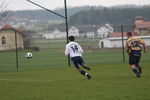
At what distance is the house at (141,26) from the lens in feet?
112

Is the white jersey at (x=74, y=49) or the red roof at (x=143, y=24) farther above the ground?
the red roof at (x=143, y=24)

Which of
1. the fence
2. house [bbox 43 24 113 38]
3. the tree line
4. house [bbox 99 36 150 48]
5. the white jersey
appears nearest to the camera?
the white jersey

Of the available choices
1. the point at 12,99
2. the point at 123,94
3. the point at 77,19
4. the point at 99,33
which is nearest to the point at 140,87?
the point at 123,94

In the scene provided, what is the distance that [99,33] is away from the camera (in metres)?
34.1

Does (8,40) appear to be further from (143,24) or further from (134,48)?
(134,48)

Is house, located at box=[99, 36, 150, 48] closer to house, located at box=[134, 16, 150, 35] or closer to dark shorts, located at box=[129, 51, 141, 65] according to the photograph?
house, located at box=[134, 16, 150, 35]

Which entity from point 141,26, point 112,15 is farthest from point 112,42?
point 141,26

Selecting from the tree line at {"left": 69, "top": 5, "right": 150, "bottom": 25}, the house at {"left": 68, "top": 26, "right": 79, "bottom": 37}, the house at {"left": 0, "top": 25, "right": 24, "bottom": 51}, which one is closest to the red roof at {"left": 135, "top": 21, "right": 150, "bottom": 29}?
the tree line at {"left": 69, "top": 5, "right": 150, "bottom": 25}

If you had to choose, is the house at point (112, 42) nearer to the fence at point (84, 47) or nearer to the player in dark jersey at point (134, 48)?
the fence at point (84, 47)

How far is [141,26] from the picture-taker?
3550 centimetres

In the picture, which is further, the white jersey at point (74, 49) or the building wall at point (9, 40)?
the building wall at point (9, 40)

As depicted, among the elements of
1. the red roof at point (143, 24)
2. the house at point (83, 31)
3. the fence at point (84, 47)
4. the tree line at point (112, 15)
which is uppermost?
the tree line at point (112, 15)

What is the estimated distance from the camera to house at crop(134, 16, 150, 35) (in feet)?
112

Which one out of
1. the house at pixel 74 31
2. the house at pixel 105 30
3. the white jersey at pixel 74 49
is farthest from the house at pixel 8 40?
the white jersey at pixel 74 49
